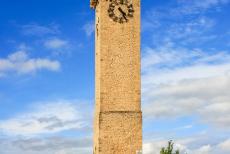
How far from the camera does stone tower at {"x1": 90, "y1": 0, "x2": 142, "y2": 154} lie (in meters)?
47.0

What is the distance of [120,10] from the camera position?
1940 inches

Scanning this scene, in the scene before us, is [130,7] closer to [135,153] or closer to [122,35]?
[122,35]

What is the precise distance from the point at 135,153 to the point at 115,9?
13058 millimetres

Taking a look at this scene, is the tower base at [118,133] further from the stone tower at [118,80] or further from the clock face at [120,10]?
the clock face at [120,10]

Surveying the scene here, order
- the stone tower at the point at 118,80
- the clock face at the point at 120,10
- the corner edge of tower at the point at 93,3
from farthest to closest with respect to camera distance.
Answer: the corner edge of tower at the point at 93,3 < the clock face at the point at 120,10 < the stone tower at the point at 118,80

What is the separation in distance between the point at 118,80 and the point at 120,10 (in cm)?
641

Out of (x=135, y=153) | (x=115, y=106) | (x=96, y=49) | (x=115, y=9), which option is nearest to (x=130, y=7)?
(x=115, y=9)

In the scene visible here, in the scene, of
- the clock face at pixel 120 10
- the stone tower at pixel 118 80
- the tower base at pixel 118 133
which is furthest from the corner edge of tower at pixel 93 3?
the tower base at pixel 118 133

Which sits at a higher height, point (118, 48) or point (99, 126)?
point (118, 48)

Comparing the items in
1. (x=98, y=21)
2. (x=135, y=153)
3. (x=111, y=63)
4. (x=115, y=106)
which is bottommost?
(x=135, y=153)

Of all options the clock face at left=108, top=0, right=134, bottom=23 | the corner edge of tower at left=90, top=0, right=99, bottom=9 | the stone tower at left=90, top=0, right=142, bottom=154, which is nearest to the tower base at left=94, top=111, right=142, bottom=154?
the stone tower at left=90, top=0, right=142, bottom=154

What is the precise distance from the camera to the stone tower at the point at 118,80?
154ft

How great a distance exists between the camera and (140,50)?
49.2 metres

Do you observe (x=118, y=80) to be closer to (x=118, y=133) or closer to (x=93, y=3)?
(x=118, y=133)
